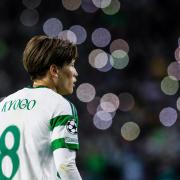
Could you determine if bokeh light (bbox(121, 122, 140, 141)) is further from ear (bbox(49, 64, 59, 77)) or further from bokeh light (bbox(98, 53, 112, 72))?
ear (bbox(49, 64, 59, 77))

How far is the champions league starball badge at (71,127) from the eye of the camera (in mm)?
2838

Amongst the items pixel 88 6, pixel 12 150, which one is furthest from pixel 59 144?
pixel 88 6

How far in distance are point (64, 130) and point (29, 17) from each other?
1071cm

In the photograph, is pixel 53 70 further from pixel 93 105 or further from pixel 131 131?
pixel 93 105

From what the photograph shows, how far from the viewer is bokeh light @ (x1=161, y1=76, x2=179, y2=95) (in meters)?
12.0

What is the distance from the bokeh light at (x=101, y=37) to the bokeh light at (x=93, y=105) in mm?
1553

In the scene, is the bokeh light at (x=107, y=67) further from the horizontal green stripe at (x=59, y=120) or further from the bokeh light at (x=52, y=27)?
the horizontal green stripe at (x=59, y=120)

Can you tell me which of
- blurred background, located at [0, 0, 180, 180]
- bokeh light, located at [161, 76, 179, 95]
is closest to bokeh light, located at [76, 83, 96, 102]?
blurred background, located at [0, 0, 180, 180]

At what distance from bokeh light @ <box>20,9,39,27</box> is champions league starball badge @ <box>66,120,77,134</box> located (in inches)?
408

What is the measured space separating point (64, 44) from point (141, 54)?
982 cm

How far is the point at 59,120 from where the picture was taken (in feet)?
9.35

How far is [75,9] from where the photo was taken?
45.5 feet

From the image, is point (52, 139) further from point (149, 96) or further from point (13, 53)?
point (13, 53)

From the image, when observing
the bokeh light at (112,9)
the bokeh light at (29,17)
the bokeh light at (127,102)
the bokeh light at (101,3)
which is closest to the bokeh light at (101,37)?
the bokeh light at (112,9)
